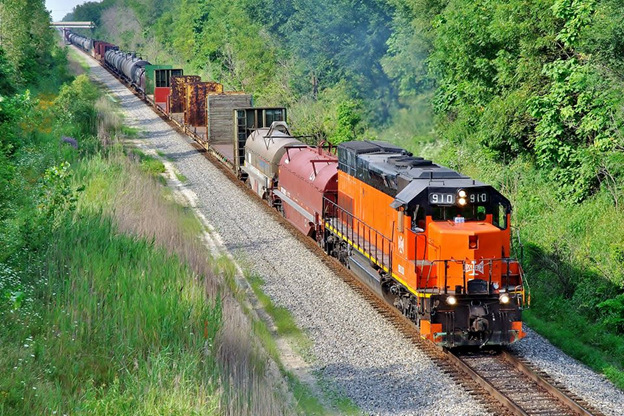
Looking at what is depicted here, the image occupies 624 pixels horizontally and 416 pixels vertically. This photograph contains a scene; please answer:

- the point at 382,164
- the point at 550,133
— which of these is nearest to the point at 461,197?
the point at 382,164

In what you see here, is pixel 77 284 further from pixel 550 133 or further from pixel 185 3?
pixel 185 3

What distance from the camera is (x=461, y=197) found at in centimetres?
1355

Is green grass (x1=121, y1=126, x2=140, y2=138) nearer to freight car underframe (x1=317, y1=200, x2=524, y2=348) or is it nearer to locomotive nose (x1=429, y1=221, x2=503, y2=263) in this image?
freight car underframe (x1=317, y1=200, x2=524, y2=348)

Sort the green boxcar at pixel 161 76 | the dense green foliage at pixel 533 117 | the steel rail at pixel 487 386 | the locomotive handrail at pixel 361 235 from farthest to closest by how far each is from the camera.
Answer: the green boxcar at pixel 161 76, the dense green foliage at pixel 533 117, the locomotive handrail at pixel 361 235, the steel rail at pixel 487 386

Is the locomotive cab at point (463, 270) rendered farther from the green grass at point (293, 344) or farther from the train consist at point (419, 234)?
the green grass at point (293, 344)

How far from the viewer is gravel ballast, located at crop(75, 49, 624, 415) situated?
12055mm

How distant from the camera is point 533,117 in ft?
75.3

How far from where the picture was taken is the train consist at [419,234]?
13406 millimetres

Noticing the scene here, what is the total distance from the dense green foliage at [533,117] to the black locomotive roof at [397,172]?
3.83 m

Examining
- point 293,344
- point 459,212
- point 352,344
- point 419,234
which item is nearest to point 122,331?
point 293,344

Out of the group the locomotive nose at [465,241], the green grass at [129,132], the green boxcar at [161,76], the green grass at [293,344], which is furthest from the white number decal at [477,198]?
the green boxcar at [161,76]

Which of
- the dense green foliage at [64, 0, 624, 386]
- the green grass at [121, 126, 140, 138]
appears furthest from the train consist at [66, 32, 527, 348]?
the green grass at [121, 126, 140, 138]

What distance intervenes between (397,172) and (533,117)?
31.3 feet

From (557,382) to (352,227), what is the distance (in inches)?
258
